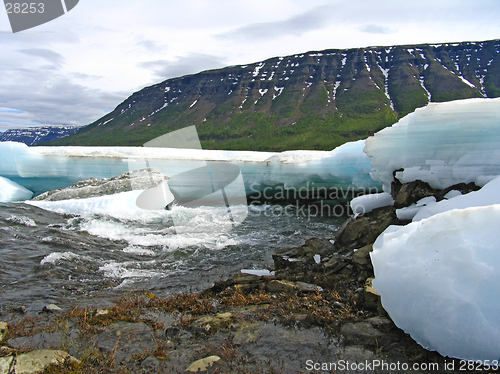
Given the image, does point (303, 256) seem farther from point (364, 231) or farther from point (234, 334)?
point (234, 334)

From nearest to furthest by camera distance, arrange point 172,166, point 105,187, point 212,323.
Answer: point 212,323 → point 105,187 → point 172,166

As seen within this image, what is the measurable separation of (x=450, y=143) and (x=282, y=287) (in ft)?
20.9

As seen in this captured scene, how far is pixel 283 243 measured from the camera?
494 inches

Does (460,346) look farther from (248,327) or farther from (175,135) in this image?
(175,135)

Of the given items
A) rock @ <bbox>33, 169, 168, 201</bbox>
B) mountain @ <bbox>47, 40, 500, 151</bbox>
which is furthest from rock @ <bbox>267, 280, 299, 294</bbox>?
mountain @ <bbox>47, 40, 500, 151</bbox>

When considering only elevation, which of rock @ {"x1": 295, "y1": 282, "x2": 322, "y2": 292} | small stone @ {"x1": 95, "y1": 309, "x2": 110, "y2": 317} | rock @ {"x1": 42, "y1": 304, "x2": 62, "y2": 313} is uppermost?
rock @ {"x1": 42, "y1": 304, "x2": 62, "y2": 313}

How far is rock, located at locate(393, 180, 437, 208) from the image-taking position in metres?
8.92

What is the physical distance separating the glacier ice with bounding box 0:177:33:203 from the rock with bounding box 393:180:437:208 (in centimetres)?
2031

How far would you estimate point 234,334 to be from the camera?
15.9 ft

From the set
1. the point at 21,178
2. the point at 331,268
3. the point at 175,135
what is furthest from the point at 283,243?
the point at 21,178

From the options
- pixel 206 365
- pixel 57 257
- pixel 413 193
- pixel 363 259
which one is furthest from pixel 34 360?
pixel 413 193

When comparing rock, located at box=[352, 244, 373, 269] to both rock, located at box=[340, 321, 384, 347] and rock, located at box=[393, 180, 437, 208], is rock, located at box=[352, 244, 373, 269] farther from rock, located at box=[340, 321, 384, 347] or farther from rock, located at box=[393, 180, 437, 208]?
rock, located at box=[340, 321, 384, 347]

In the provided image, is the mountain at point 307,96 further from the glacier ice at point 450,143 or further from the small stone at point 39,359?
the small stone at point 39,359

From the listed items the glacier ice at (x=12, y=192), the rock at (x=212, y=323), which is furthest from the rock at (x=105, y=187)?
the rock at (x=212, y=323)
